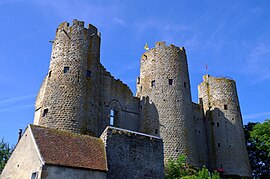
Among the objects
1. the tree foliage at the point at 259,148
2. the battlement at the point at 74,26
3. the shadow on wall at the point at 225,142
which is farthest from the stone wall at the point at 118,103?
the tree foliage at the point at 259,148

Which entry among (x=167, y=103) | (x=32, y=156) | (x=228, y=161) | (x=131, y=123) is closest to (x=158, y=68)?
(x=167, y=103)

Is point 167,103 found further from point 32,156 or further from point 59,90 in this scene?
point 32,156

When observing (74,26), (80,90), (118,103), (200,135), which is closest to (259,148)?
(200,135)

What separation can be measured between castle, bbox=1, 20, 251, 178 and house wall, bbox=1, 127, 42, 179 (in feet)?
18.7

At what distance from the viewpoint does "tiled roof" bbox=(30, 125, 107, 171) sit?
45.7ft

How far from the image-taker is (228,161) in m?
30.4

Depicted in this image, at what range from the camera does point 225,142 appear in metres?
31.4

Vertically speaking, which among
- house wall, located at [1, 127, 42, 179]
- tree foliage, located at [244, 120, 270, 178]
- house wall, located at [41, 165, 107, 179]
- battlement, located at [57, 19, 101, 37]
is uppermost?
battlement, located at [57, 19, 101, 37]

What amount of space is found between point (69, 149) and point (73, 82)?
9.93m

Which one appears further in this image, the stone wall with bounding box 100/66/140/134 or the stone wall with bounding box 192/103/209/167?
the stone wall with bounding box 192/103/209/167

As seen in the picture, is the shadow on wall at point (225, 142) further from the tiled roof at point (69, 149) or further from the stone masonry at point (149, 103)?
the tiled roof at point (69, 149)

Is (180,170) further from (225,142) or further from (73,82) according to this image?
(73,82)

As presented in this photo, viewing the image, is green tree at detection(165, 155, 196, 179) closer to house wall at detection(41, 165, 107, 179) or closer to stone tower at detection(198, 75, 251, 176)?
stone tower at detection(198, 75, 251, 176)

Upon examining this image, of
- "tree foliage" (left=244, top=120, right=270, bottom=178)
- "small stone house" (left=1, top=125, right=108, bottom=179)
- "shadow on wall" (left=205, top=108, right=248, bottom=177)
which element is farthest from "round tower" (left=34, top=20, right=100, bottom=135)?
"tree foliage" (left=244, top=120, right=270, bottom=178)
